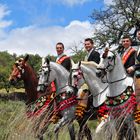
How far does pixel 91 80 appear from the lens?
391 inches

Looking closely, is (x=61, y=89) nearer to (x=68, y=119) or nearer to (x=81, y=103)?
(x=81, y=103)

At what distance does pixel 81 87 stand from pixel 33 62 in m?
57.5

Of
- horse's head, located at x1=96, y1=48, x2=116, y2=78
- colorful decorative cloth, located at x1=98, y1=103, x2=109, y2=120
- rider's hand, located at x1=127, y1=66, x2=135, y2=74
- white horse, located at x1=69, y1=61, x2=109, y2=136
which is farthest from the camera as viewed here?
white horse, located at x1=69, y1=61, x2=109, y2=136

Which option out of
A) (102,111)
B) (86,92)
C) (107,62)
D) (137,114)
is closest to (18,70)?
(86,92)

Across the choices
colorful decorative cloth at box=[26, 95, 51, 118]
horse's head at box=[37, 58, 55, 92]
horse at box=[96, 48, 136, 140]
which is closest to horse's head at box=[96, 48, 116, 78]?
horse at box=[96, 48, 136, 140]

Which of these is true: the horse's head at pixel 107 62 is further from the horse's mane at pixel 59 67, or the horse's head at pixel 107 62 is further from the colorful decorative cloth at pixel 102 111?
the horse's mane at pixel 59 67

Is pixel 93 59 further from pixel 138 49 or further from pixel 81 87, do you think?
pixel 138 49

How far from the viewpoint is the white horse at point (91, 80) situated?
9852 millimetres

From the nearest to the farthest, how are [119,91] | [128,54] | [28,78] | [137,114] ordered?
[137,114] → [119,91] → [128,54] → [28,78]

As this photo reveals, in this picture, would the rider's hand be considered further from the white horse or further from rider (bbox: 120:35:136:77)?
the white horse

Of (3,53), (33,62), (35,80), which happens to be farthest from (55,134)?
(3,53)

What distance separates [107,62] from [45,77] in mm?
2177

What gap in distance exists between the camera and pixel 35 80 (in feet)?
35.8

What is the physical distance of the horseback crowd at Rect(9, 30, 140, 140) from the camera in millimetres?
8453
